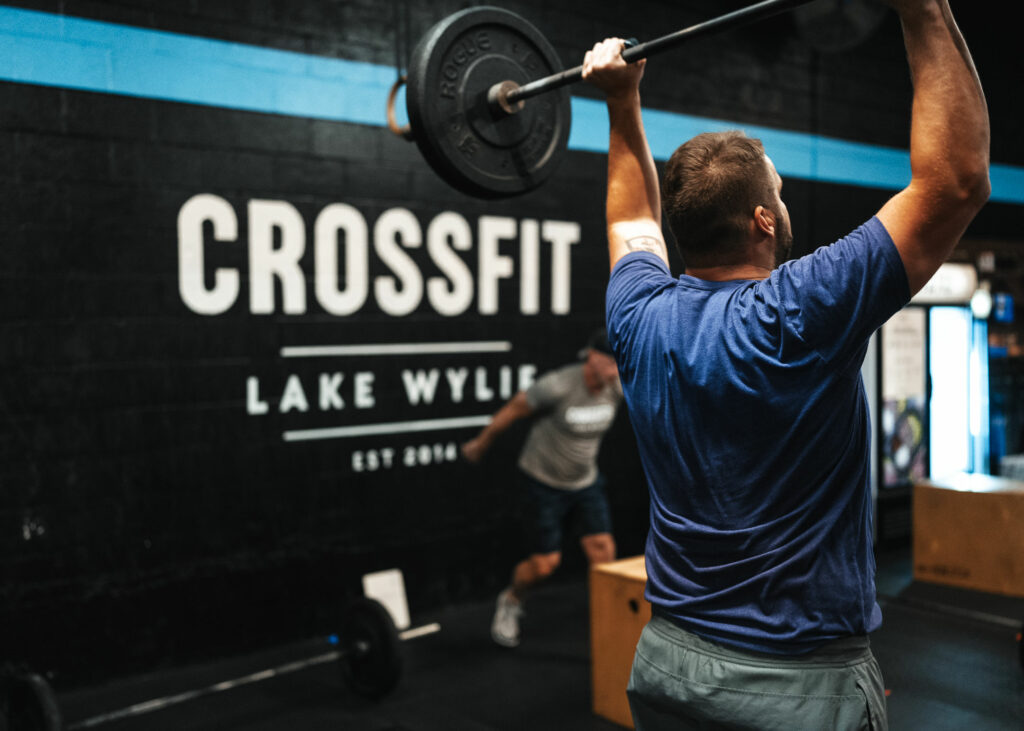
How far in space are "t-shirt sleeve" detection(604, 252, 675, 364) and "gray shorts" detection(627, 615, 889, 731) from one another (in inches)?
15.9

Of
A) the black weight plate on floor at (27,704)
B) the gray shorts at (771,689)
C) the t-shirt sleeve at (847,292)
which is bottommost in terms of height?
the black weight plate on floor at (27,704)

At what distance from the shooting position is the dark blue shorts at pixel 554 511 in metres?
3.88

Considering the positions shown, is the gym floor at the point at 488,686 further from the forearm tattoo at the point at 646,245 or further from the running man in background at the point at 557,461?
the forearm tattoo at the point at 646,245

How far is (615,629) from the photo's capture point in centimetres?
306

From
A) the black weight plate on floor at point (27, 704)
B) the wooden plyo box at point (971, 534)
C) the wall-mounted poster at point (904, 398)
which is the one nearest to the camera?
the black weight plate on floor at point (27, 704)

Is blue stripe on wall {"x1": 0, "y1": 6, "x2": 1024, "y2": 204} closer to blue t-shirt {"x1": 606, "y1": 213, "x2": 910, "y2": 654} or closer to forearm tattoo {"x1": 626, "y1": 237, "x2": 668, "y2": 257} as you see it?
forearm tattoo {"x1": 626, "y1": 237, "x2": 668, "y2": 257}

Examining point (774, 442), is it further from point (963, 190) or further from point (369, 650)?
point (369, 650)

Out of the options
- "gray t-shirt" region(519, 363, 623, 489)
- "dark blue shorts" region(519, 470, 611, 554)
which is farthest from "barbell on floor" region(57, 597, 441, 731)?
"gray t-shirt" region(519, 363, 623, 489)

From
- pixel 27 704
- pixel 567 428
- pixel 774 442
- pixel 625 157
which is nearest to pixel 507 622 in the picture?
pixel 567 428

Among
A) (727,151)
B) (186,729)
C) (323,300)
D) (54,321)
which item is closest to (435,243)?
(323,300)

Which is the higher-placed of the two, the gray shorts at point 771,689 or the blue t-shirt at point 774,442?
the blue t-shirt at point 774,442

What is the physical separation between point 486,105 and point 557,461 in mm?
2191

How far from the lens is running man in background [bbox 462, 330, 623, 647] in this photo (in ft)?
12.6

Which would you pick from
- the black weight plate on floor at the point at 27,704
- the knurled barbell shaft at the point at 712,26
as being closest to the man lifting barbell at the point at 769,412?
the knurled barbell shaft at the point at 712,26
